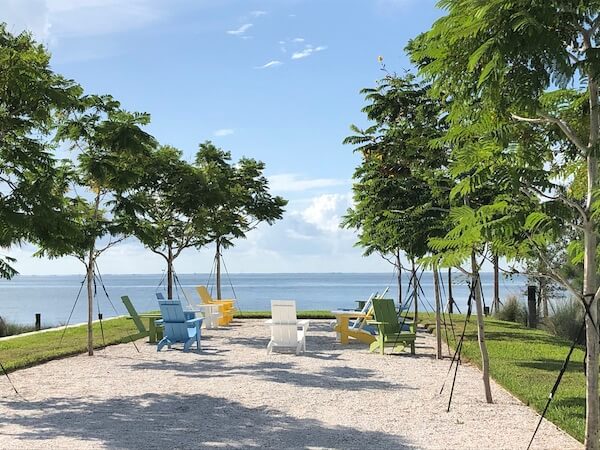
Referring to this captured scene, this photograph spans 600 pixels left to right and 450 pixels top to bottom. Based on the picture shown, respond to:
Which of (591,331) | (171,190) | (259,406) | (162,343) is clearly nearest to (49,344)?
(162,343)

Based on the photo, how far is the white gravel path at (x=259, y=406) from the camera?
728 cm

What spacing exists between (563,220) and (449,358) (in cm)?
925

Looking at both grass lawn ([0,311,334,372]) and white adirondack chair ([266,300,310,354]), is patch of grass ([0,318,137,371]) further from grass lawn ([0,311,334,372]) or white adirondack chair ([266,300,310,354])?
white adirondack chair ([266,300,310,354])

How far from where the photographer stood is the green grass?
8473 mm

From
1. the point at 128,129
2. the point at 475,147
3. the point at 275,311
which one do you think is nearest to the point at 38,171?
the point at 128,129

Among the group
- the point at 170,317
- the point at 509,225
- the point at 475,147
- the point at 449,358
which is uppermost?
the point at 475,147

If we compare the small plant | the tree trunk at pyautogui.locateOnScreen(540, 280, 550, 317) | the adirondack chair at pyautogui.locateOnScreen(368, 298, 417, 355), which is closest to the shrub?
the small plant

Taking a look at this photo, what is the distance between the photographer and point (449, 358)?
1396 cm

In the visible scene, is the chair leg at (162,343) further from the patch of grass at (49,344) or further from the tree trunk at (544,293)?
the tree trunk at (544,293)

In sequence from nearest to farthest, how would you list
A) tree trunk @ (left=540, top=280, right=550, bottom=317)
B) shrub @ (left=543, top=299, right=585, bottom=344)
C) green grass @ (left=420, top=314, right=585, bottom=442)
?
green grass @ (left=420, top=314, right=585, bottom=442) → shrub @ (left=543, top=299, right=585, bottom=344) → tree trunk @ (left=540, top=280, right=550, bottom=317)

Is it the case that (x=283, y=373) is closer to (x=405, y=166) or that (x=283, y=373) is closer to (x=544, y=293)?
(x=405, y=166)

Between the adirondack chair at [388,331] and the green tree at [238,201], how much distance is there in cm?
938

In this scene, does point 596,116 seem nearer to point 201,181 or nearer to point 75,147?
point 75,147

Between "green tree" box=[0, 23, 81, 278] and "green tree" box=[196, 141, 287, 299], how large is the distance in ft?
41.2
